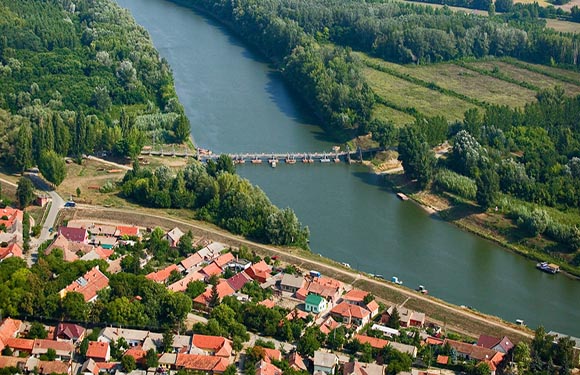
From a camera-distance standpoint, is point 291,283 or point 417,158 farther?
point 417,158

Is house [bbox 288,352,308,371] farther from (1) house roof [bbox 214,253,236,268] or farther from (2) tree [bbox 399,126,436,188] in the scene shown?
(2) tree [bbox 399,126,436,188]

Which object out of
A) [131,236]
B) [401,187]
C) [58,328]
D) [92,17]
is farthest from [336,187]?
[92,17]

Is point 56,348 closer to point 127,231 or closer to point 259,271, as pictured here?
point 259,271

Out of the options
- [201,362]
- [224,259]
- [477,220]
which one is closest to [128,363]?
[201,362]

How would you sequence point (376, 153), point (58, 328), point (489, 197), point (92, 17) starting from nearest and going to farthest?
point (58, 328) → point (489, 197) → point (376, 153) → point (92, 17)

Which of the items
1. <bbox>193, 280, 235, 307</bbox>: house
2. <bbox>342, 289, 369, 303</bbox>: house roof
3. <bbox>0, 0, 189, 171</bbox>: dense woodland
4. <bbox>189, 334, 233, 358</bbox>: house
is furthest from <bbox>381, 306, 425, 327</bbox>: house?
<bbox>0, 0, 189, 171</bbox>: dense woodland

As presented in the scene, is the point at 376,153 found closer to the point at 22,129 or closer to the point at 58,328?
the point at 22,129
